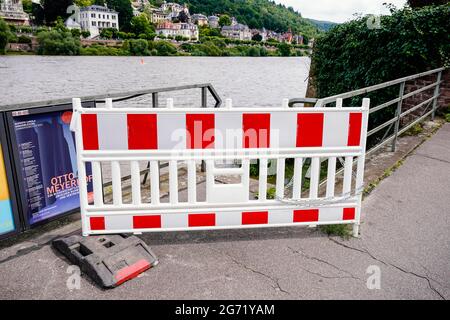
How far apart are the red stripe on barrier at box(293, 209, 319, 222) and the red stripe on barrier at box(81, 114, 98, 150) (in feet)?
5.80

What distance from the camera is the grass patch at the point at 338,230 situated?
11.9ft

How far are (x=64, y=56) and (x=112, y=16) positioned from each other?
5782cm

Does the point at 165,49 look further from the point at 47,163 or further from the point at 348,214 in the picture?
the point at 348,214

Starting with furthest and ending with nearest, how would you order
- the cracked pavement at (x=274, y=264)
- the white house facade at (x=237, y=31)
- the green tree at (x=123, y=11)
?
1. the white house facade at (x=237, y=31)
2. the green tree at (x=123, y=11)
3. the cracked pavement at (x=274, y=264)

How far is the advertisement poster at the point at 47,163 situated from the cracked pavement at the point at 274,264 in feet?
0.82

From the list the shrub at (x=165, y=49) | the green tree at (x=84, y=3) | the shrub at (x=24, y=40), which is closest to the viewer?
Result: the shrub at (x=24, y=40)

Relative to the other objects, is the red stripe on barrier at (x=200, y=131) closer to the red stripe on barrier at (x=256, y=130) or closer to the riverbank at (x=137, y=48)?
the red stripe on barrier at (x=256, y=130)

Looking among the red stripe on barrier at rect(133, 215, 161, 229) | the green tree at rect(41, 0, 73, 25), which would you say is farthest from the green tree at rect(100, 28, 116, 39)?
the red stripe on barrier at rect(133, 215, 161, 229)

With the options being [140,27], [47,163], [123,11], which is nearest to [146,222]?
[47,163]

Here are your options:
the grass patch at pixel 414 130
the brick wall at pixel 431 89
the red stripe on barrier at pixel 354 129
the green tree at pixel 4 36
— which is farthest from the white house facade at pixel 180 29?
the red stripe on barrier at pixel 354 129

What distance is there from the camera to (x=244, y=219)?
3520 millimetres

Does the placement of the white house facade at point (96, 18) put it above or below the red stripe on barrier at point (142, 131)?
above

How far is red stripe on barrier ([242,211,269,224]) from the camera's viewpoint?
139 inches
